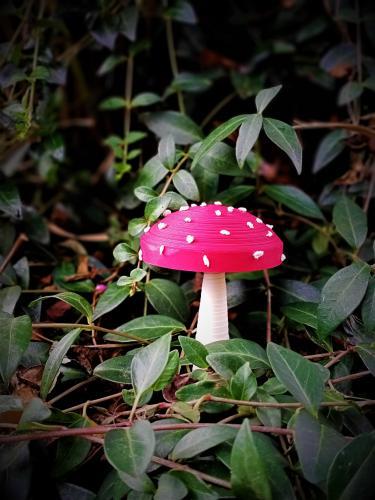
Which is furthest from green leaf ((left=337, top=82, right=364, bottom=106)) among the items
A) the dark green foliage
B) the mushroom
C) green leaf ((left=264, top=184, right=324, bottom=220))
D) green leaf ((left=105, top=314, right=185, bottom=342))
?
green leaf ((left=105, top=314, right=185, bottom=342))

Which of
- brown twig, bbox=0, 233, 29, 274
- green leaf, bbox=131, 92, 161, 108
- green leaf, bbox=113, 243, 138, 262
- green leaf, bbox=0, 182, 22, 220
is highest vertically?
green leaf, bbox=131, 92, 161, 108

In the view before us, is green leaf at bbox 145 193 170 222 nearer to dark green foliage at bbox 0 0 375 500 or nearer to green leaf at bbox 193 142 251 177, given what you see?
dark green foliage at bbox 0 0 375 500

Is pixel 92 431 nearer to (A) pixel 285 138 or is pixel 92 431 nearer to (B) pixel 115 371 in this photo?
(B) pixel 115 371

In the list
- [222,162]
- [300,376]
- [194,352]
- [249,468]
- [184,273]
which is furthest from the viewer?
[184,273]

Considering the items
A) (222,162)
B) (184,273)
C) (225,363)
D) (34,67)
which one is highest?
(34,67)

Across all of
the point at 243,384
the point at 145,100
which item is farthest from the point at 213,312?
the point at 145,100

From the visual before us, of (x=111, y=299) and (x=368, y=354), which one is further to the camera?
(x=111, y=299)
